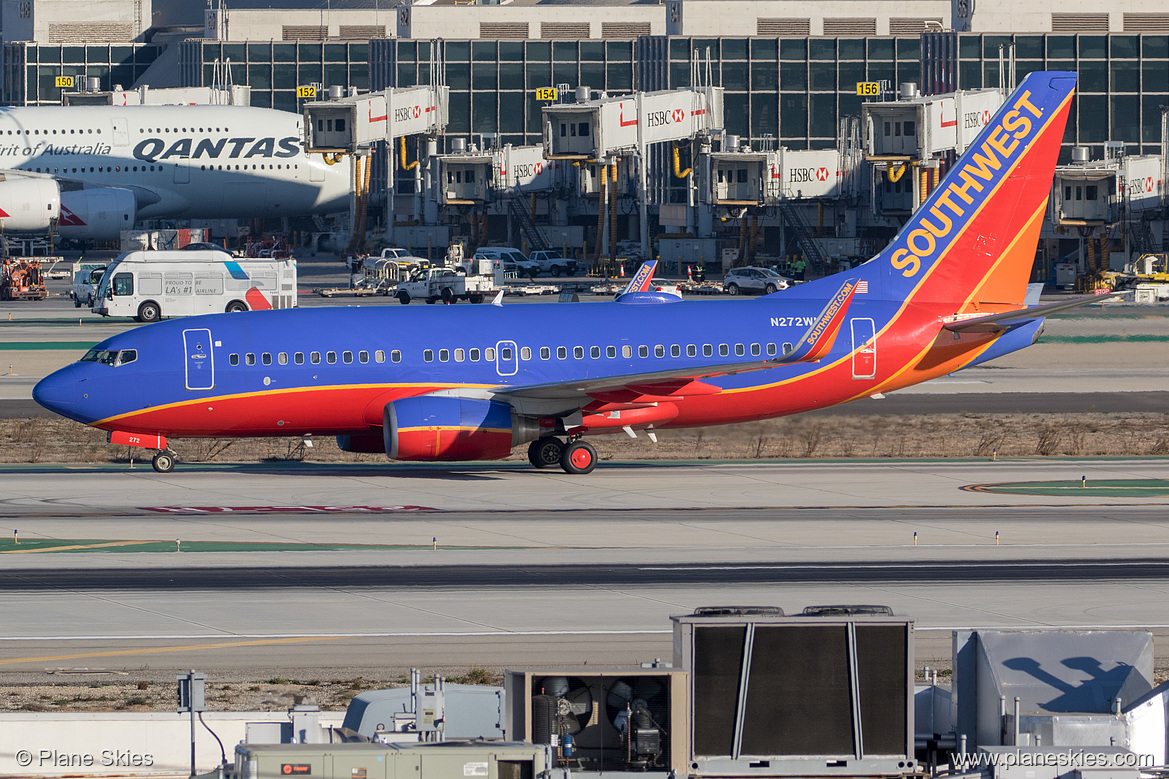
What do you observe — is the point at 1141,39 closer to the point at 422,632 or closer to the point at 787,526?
the point at 787,526

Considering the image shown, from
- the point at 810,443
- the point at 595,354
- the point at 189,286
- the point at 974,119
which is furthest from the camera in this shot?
the point at 974,119

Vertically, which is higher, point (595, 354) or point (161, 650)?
point (595, 354)

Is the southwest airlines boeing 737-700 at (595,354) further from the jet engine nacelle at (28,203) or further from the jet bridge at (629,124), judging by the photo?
the jet bridge at (629,124)

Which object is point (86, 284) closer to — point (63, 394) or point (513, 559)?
point (63, 394)

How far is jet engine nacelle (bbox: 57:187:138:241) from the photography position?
111 meters

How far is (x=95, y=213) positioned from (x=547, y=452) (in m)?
80.1

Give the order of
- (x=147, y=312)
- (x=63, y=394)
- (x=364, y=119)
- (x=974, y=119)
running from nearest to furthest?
(x=63, y=394) → (x=147, y=312) → (x=974, y=119) → (x=364, y=119)

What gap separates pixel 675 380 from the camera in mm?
37750

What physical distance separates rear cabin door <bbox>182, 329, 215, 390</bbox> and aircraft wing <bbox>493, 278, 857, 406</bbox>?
7.03 meters

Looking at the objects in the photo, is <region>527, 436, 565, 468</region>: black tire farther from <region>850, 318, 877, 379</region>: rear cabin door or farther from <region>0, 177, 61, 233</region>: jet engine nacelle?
<region>0, 177, 61, 233</region>: jet engine nacelle

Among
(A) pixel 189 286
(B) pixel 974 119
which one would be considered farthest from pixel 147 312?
(B) pixel 974 119

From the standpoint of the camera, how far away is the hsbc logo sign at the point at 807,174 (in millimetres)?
111188

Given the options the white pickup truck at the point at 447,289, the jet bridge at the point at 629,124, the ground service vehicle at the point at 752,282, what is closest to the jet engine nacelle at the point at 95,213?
the jet bridge at the point at 629,124

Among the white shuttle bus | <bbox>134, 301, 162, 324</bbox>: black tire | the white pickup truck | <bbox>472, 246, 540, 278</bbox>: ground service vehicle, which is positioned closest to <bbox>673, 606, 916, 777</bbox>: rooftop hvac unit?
the white shuttle bus
